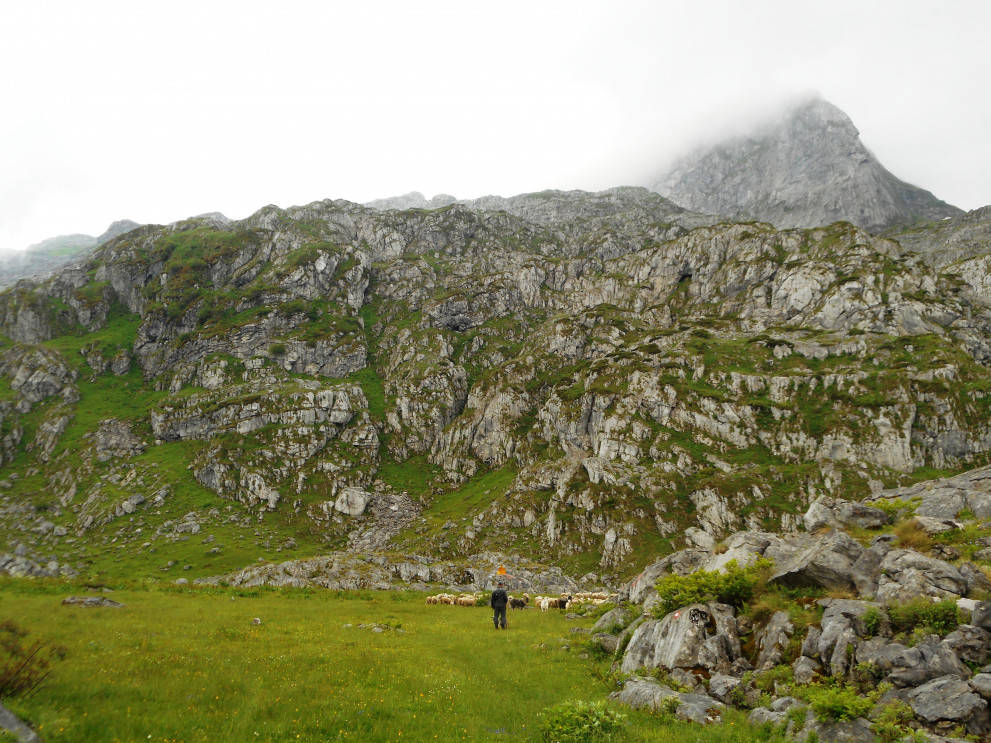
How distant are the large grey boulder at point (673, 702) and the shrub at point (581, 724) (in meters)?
2.84

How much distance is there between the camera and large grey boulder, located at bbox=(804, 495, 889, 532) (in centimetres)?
2045

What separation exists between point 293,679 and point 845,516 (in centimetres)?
2497

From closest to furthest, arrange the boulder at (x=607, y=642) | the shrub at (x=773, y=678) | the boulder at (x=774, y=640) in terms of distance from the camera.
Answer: the shrub at (x=773, y=678) → the boulder at (x=774, y=640) → the boulder at (x=607, y=642)

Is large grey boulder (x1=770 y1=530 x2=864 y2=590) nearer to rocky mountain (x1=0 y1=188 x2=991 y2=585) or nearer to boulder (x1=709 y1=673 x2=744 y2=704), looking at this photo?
boulder (x1=709 y1=673 x2=744 y2=704)

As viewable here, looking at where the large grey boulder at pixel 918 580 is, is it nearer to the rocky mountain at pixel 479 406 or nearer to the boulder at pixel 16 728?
the boulder at pixel 16 728

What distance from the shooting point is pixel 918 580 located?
1373 centimetres

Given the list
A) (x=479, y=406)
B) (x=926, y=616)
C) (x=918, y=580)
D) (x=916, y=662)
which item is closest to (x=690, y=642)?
(x=916, y=662)

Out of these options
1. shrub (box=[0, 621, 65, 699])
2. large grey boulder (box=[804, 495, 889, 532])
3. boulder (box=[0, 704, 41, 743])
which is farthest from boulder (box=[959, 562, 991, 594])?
shrub (box=[0, 621, 65, 699])

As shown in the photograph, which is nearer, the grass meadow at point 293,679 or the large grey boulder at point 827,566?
the grass meadow at point 293,679

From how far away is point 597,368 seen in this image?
13188cm

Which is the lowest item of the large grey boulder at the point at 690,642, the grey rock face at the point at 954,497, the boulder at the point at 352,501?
the boulder at the point at 352,501

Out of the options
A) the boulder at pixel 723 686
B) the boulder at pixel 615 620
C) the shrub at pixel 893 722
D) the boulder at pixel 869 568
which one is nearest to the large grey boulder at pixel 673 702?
the boulder at pixel 723 686

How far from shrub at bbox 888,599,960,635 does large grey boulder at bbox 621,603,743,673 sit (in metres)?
5.71

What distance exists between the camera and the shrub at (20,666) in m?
9.78
